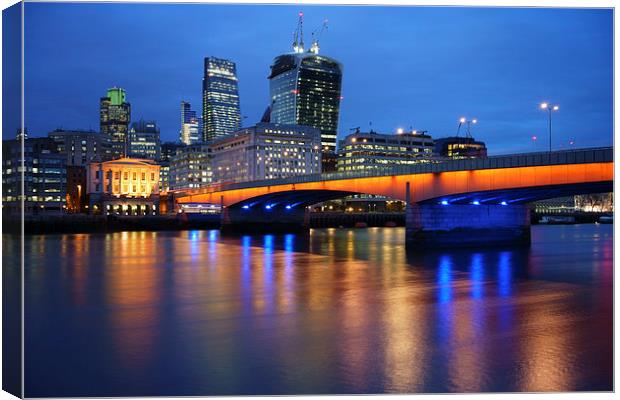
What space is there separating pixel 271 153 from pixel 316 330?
15072cm

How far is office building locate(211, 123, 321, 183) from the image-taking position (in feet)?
542

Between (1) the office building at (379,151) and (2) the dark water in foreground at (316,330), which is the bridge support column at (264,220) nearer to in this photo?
(2) the dark water in foreground at (316,330)

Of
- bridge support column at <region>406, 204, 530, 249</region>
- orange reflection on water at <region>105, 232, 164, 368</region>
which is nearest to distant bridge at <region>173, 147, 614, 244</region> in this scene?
bridge support column at <region>406, 204, 530, 249</region>

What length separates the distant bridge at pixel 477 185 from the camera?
37.3 meters

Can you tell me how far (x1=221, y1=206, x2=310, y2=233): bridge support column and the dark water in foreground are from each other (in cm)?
4715

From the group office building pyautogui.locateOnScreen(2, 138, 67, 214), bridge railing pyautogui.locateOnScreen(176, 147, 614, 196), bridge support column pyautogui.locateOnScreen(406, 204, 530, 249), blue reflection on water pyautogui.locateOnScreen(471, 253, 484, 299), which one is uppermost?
office building pyautogui.locateOnScreen(2, 138, 67, 214)

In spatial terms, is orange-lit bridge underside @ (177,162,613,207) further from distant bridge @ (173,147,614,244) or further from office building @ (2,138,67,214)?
office building @ (2,138,67,214)

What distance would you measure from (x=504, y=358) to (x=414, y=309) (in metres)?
6.87

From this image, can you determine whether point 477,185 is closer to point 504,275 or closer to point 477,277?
point 504,275

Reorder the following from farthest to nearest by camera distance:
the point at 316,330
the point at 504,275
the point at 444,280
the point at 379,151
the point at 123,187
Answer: the point at 379,151
the point at 123,187
the point at 504,275
the point at 444,280
the point at 316,330

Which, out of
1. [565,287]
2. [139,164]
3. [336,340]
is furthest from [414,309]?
[139,164]

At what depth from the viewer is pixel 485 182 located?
138ft

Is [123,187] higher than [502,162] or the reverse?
higher

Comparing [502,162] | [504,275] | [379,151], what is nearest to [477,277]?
[504,275]
